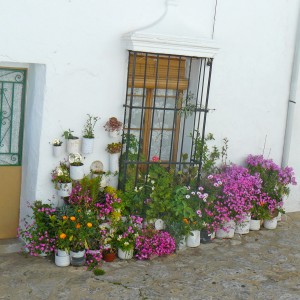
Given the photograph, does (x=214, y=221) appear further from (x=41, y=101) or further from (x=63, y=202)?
(x=41, y=101)

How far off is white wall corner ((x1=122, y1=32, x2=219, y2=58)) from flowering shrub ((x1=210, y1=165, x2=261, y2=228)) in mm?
1677

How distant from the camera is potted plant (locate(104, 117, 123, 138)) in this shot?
7.22 metres

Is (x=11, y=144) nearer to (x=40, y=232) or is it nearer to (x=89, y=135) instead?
(x=89, y=135)

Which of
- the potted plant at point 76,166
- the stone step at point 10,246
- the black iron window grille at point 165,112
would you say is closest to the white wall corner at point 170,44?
the black iron window grille at point 165,112

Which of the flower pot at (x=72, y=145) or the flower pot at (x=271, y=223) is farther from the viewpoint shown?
the flower pot at (x=271, y=223)

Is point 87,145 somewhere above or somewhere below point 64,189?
above

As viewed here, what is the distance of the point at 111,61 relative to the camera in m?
7.16

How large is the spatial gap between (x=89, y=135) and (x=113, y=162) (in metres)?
0.50

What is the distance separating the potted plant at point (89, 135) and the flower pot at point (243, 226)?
241 cm

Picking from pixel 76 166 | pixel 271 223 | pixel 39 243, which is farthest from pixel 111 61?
pixel 271 223

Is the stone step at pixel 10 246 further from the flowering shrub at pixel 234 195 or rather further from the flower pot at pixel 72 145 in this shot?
the flowering shrub at pixel 234 195

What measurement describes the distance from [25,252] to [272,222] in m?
3.56

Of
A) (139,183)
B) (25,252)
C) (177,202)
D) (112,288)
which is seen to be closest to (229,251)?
(177,202)

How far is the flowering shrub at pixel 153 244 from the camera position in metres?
7.10
